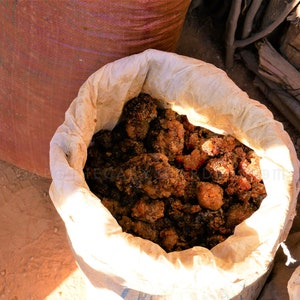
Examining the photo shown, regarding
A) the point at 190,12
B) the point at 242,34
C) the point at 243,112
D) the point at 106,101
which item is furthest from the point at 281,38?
the point at 106,101

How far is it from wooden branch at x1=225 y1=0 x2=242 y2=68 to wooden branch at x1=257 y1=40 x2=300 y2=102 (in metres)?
0.14

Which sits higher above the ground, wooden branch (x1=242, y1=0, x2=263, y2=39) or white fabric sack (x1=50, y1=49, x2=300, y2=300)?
wooden branch (x1=242, y1=0, x2=263, y2=39)

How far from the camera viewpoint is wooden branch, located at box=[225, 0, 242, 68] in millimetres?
2014

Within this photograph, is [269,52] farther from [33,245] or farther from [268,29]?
[33,245]

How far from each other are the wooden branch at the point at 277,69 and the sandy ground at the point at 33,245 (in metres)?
0.60

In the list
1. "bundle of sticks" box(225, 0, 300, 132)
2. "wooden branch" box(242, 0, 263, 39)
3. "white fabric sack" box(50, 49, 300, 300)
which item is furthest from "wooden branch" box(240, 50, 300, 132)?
"white fabric sack" box(50, 49, 300, 300)

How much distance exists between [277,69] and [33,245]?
1.33 m

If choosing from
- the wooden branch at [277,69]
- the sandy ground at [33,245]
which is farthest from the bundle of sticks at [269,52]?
the sandy ground at [33,245]

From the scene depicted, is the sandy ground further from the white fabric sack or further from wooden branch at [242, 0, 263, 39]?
wooden branch at [242, 0, 263, 39]

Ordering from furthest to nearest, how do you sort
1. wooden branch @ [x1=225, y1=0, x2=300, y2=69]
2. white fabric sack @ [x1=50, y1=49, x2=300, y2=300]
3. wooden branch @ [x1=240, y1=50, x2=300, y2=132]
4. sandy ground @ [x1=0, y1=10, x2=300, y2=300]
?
1. wooden branch @ [x1=240, y1=50, x2=300, y2=132]
2. wooden branch @ [x1=225, y1=0, x2=300, y2=69]
3. sandy ground @ [x1=0, y1=10, x2=300, y2=300]
4. white fabric sack @ [x1=50, y1=49, x2=300, y2=300]

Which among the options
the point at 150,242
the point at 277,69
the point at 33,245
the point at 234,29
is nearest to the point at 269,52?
the point at 277,69

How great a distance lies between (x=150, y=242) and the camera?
120 cm

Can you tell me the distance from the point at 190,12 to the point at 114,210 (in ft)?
4.38

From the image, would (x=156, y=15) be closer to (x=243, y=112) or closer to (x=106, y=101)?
(x=106, y=101)
